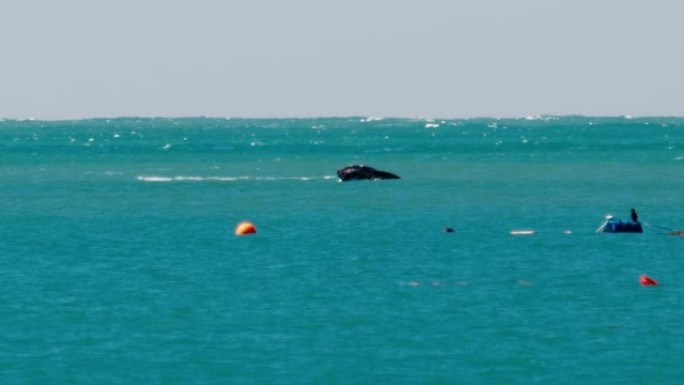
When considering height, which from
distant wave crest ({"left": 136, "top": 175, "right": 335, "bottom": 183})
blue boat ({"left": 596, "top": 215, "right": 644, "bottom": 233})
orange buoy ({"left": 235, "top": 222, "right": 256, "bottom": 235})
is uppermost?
blue boat ({"left": 596, "top": 215, "right": 644, "bottom": 233})

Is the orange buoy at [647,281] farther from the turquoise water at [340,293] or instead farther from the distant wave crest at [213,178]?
the distant wave crest at [213,178]

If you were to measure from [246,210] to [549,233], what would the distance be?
29.9 metres

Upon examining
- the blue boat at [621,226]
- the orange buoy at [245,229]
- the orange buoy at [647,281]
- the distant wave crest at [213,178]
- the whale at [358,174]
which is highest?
the orange buoy at [647,281]

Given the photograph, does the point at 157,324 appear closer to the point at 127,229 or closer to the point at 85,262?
the point at 85,262

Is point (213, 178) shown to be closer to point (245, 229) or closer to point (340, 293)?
point (245, 229)

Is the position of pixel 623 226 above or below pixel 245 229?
above

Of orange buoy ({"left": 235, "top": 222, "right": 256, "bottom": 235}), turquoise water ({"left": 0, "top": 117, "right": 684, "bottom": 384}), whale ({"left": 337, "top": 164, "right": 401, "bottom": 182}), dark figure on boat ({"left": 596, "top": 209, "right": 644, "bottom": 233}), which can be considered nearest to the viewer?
turquoise water ({"left": 0, "top": 117, "right": 684, "bottom": 384})

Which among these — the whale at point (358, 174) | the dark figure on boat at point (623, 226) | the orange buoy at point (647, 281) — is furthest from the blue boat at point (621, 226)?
the whale at point (358, 174)

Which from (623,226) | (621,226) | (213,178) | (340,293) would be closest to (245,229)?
(621,226)

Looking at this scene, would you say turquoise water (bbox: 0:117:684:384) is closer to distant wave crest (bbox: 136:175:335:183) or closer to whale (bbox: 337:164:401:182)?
whale (bbox: 337:164:401:182)

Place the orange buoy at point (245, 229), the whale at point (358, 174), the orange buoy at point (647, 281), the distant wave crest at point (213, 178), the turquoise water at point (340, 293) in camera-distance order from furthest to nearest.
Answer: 1. the distant wave crest at point (213, 178)
2. the whale at point (358, 174)
3. the orange buoy at point (245, 229)
4. the orange buoy at point (647, 281)
5. the turquoise water at point (340, 293)

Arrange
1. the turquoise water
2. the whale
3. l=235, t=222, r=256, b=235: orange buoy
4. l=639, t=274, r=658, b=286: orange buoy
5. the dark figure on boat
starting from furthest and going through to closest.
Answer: the whale < l=235, t=222, r=256, b=235: orange buoy < the dark figure on boat < l=639, t=274, r=658, b=286: orange buoy < the turquoise water

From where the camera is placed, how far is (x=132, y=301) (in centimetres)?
6194

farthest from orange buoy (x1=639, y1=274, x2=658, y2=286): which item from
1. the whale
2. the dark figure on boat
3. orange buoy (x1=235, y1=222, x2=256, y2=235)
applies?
the whale
